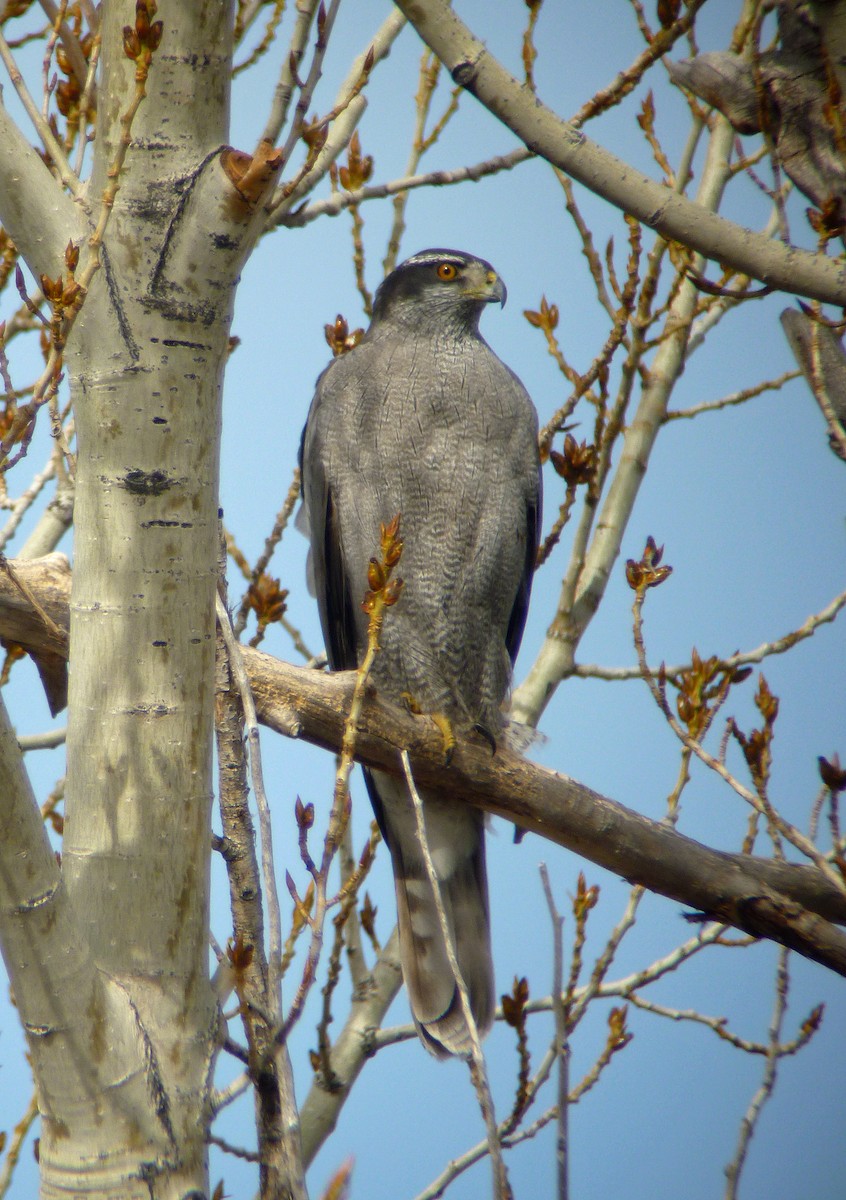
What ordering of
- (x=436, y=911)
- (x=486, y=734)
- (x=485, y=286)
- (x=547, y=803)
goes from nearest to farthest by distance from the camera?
(x=547, y=803) → (x=486, y=734) → (x=436, y=911) → (x=485, y=286)

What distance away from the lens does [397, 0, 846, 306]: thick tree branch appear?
1.74 m

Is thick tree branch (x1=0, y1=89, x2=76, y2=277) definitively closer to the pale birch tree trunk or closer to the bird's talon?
the pale birch tree trunk

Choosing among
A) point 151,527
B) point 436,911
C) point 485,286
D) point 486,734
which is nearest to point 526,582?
point 486,734

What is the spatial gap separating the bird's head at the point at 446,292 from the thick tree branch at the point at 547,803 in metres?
Answer: 1.38

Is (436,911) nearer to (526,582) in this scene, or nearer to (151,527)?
(526,582)

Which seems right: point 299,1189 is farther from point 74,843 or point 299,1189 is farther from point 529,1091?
point 529,1091

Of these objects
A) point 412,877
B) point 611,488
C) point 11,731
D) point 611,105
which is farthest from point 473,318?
point 11,731

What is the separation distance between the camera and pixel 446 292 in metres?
3.37

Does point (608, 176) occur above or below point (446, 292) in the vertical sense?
below

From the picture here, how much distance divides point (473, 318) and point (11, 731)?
2.48 metres

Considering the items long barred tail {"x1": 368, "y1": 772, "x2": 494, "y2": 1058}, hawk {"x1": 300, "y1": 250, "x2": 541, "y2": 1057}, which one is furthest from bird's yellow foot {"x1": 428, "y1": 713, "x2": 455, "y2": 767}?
long barred tail {"x1": 368, "y1": 772, "x2": 494, "y2": 1058}

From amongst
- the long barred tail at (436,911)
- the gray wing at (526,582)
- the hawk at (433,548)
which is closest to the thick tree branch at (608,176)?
the hawk at (433,548)

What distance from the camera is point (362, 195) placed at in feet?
9.03

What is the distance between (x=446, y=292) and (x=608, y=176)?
1.63m
